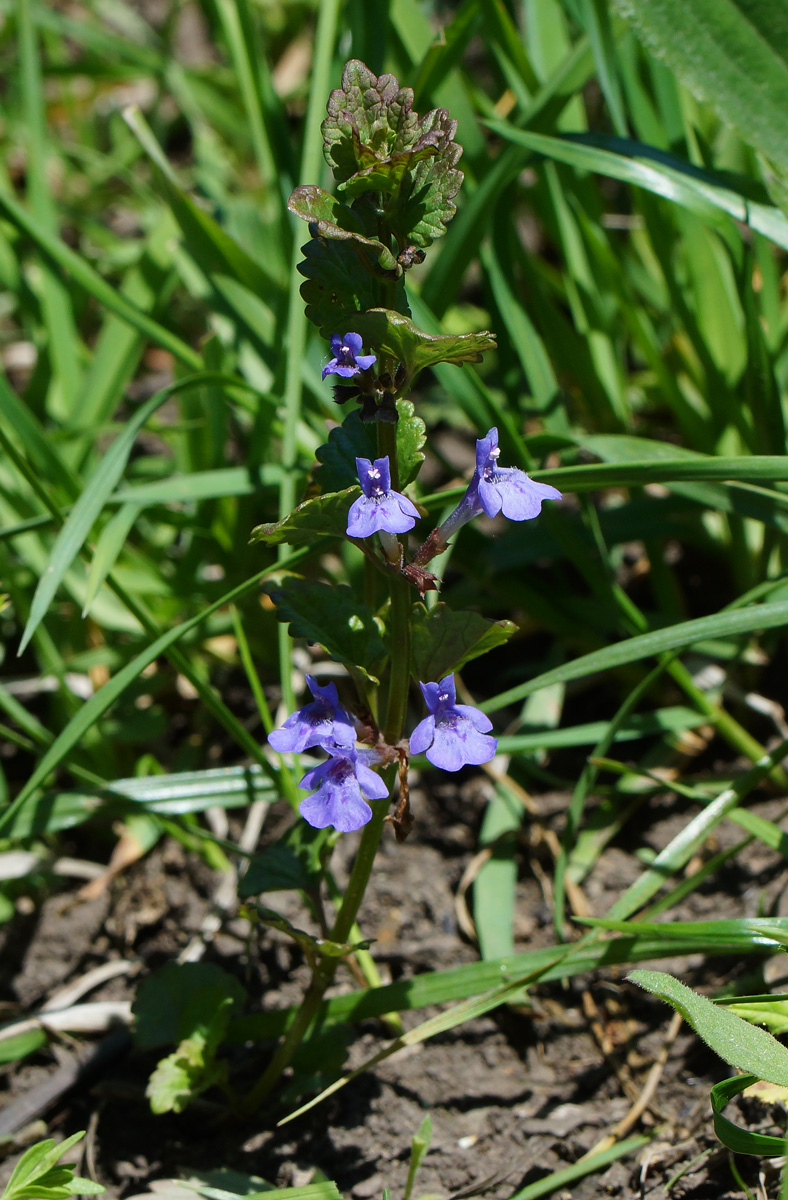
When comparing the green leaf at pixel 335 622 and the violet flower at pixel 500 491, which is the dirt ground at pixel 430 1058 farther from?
the violet flower at pixel 500 491

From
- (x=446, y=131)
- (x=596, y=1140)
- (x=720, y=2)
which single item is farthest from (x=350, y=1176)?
(x=720, y=2)

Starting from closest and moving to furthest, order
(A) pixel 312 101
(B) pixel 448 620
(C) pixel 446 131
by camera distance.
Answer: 1. (C) pixel 446 131
2. (B) pixel 448 620
3. (A) pixel 312 101

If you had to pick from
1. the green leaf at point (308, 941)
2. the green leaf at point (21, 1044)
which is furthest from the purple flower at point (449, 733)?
the green leaf at point (21, 1044)

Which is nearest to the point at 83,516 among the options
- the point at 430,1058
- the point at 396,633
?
the point at 396,633

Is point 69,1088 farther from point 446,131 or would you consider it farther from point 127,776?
point 446,131

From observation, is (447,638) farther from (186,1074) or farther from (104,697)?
(186,1074)

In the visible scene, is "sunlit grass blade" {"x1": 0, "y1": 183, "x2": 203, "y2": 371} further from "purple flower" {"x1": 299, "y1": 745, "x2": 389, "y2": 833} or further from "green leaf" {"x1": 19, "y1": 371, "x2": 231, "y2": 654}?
"purple flower" {"x1": 299, "y1": 745, "x2": 389, "y2": 833}
